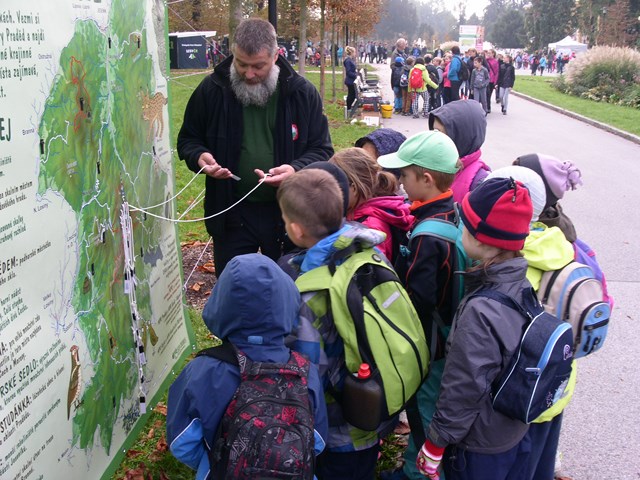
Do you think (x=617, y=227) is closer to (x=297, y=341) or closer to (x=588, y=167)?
(x=588, y=167)

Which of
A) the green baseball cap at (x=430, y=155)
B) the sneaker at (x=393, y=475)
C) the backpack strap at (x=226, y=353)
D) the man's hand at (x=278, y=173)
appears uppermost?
the green baseball cap at (x=430, y=155)

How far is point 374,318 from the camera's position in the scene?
8.55ft

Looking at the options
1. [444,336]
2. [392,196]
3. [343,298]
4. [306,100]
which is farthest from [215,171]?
[444,336]

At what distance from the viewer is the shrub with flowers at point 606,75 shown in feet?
84.7

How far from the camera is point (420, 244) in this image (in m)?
2.97

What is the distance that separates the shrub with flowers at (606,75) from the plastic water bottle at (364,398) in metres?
24.7

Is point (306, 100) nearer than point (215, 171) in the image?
No

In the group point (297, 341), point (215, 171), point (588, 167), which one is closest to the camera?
point (297, 341)

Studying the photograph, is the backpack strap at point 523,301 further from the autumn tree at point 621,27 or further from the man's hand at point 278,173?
the autumn tree at point 621,27

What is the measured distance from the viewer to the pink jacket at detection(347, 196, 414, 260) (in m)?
3.39

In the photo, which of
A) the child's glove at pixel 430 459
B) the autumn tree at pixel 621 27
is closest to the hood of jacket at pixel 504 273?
the child's glove at pixel 430 459

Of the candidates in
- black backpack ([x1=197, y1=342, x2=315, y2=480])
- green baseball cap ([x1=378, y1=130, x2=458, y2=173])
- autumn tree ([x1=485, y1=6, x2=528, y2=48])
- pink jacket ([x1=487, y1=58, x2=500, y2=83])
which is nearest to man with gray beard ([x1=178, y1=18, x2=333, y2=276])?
green baseball cap ([x1=378, y1=130, x2=458, y2=173])

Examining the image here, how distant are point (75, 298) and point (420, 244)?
1.49 meters

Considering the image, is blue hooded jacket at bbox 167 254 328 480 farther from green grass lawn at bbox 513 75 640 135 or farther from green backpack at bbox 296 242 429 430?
green grass lawn at bbox 513 75 640 135
